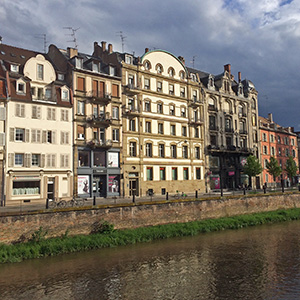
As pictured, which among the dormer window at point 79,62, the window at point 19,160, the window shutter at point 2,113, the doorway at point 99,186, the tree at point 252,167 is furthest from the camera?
the tree at point 252,167

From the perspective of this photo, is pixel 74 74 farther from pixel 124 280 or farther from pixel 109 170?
pixel 124 280

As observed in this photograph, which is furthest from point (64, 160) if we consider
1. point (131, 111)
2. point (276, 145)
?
point (276, 145)

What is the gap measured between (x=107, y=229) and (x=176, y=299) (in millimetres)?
10943

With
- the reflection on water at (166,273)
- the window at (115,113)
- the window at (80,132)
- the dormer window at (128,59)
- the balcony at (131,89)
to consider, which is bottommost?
the reflection on water at (166,273)

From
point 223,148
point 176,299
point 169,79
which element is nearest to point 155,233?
point 176,299

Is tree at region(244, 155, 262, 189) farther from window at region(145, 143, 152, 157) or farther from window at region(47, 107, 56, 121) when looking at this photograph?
window at region(47, 107, 56, 121)

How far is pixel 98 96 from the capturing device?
124 feet

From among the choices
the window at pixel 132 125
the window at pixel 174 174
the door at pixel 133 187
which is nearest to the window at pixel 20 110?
the window at pixel 132 125

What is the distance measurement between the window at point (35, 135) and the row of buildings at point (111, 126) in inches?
3.8

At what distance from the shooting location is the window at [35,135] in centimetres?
3309

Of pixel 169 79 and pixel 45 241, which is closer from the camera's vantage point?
pixel 45 241

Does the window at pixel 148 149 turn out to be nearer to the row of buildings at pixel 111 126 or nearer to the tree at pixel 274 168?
the row of buildings at pixel 111 126

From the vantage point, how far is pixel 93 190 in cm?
3750

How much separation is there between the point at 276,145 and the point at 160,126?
95.5 ft
